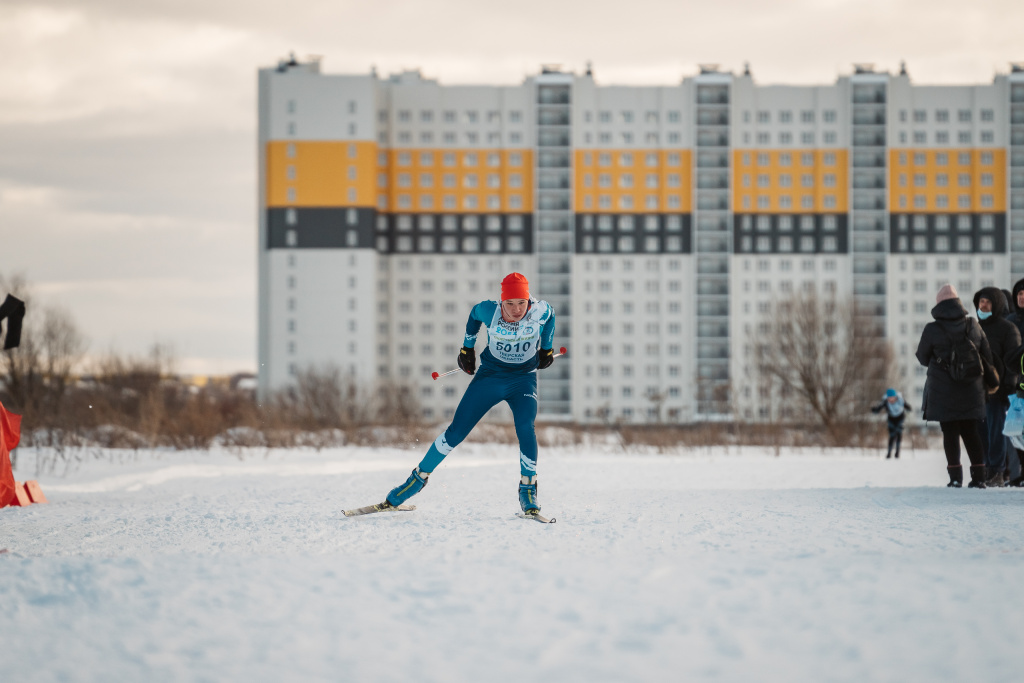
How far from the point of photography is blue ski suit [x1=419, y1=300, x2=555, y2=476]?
7.24 m

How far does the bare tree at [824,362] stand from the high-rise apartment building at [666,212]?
31.1 m

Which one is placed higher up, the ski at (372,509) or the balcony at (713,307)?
the balcony at (713,307)

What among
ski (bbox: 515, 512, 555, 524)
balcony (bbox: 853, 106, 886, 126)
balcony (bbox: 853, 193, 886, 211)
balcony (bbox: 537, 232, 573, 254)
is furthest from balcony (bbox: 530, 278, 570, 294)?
ski (bbox: 515, 512, 555, 524)

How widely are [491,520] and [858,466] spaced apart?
9.97m

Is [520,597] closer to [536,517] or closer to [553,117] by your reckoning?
[536,517]

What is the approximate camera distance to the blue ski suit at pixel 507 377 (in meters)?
7.24

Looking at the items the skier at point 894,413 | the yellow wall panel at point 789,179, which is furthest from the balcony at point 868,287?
the skier at point 894,413

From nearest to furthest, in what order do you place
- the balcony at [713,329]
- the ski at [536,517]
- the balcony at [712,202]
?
the ski at [536,517] < the balcony at [712,202] < the balcony at [713,329]

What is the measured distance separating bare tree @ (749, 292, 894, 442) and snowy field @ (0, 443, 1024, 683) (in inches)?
1227

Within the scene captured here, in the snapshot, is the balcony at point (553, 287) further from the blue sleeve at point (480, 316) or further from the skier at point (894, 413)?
the blue sleeve at point (480, 316)

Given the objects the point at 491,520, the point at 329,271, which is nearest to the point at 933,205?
the point at 329,271

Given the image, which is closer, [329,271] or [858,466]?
[858,466]

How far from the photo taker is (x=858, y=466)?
15195mm

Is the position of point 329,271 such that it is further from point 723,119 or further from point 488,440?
point 488,440
